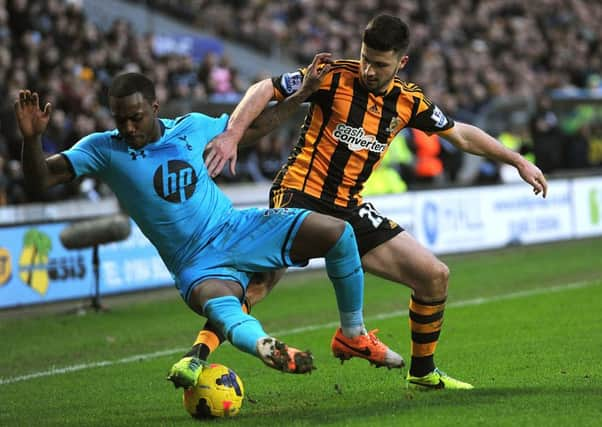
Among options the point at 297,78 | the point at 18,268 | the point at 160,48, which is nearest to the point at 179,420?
the point at 297,78

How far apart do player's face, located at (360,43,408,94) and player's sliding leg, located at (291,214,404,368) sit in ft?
3.38

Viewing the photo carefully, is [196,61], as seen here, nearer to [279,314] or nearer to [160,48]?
[160,48]

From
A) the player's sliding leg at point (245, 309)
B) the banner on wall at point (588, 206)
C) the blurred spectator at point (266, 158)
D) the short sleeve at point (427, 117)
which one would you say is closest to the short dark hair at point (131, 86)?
the player's sliding leg at point (245, 309)

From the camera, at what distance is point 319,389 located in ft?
25.2

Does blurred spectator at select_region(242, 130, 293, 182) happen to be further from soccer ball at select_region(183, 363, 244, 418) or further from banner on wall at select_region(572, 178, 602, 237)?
soccer ball at select_region(183, 363, 244, 418)

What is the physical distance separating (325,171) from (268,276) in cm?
76

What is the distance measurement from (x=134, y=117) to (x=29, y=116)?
22.6 inches

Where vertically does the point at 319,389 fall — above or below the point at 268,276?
below

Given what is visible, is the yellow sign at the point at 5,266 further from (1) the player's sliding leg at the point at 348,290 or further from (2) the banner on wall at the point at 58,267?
(1) the player's sliding leg at the point at 348,290

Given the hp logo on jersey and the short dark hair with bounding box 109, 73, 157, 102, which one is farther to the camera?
the hp logo on jersey

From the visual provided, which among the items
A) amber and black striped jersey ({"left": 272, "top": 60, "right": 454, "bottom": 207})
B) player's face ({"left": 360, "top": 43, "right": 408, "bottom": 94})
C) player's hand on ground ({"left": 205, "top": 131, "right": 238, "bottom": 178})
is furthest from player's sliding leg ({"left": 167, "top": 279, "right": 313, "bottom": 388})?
player's face ({"left": 360, "top": 43, "right": 408, "bottom": 94})

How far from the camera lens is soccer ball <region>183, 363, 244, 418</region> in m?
6.63

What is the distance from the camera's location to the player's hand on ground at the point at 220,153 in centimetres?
666

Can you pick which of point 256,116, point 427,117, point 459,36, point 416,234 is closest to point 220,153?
point 256,116
